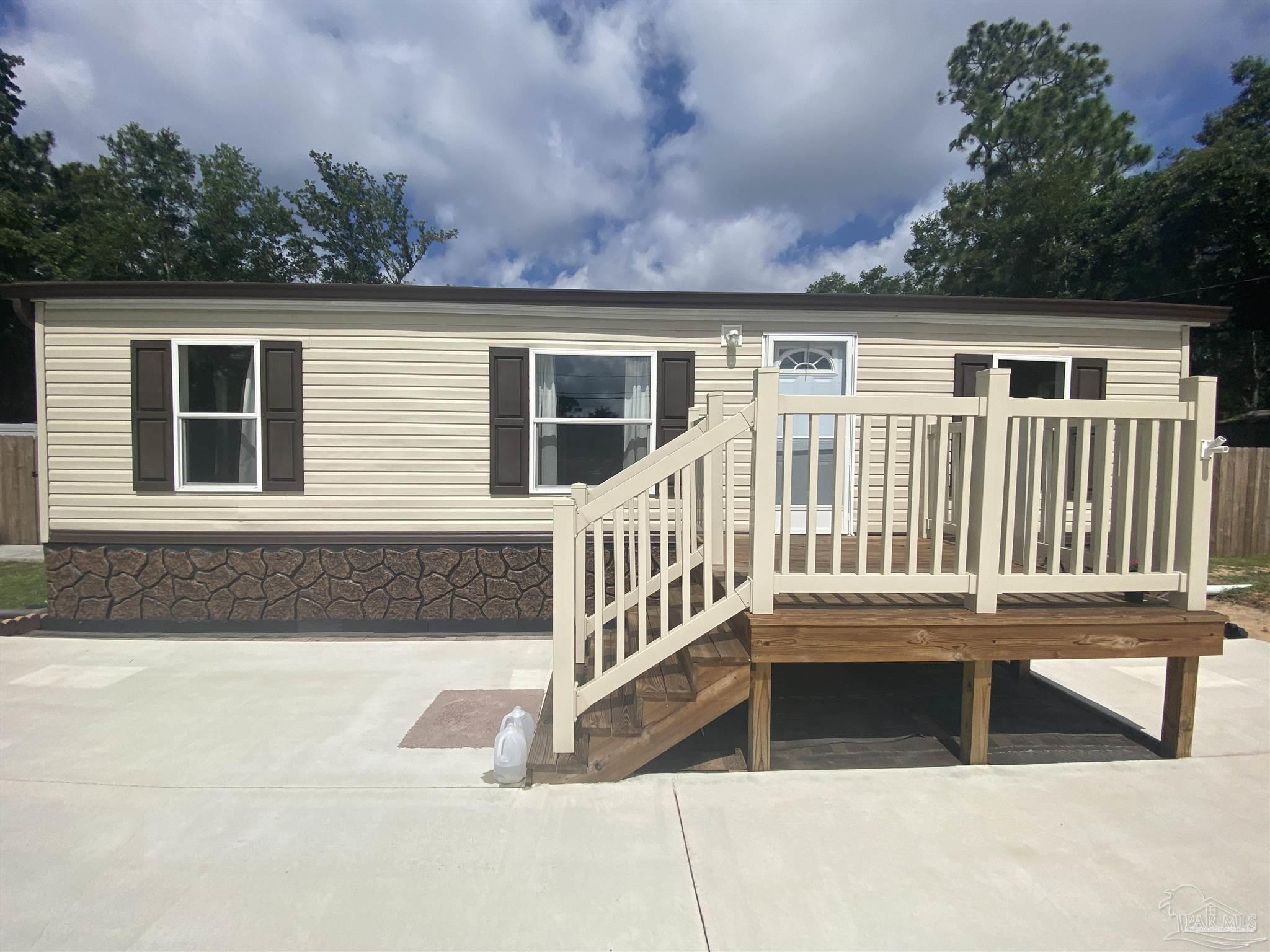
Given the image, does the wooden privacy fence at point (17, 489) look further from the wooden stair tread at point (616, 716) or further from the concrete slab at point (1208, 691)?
the concrete slab at point (1208, 691)

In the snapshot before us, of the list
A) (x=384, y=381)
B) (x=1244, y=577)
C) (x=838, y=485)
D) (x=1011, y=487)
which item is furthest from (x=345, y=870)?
(x=1244, y=577)

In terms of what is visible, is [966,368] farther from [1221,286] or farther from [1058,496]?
[1221,286]

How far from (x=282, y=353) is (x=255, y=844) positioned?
4028 mm

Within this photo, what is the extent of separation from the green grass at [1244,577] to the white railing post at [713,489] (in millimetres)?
4976

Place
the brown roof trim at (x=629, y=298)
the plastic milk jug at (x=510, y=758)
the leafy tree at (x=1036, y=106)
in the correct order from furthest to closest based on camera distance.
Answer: the leafy tree at (x=1036, y=106), the brown roof trim at (x=629, y=298), the plastic milk jug at (x=510, y=758)

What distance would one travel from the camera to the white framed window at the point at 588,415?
5426mm

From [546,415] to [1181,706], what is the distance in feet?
14.7

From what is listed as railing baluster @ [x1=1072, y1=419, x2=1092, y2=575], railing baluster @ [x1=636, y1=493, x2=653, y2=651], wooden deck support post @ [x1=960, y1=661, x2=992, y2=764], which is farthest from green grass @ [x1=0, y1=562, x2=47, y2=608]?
railing baluster @ [x1=1072, y1=419, x2=1092, y2=575]

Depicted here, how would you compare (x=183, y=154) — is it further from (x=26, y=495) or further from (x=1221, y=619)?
(x=1221, y=619)

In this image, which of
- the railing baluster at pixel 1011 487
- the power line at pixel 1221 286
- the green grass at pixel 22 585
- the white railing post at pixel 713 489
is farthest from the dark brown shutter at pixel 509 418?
the power line at pixel 1221 286

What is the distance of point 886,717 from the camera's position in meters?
3.55

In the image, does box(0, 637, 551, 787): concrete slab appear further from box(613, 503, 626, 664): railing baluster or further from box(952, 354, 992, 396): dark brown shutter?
box(952, 354, 992, 396): dark brown shutter

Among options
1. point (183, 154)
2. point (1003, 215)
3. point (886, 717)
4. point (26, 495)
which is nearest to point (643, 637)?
point (886, 717)

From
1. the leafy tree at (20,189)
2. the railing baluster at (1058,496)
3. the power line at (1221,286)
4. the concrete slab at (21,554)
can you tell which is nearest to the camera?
the railing baluster at (1058,496)
